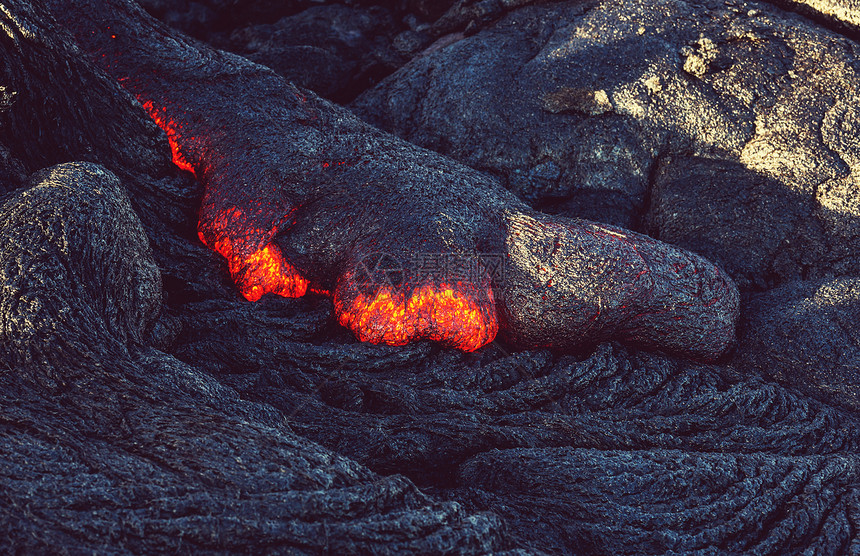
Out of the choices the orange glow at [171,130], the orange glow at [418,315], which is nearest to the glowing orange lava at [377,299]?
the orange glow at [418,315]

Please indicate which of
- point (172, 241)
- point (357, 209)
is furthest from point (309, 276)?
point (172, 241)

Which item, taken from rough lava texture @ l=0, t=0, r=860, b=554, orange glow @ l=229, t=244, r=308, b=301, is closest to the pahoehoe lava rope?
orange glow @ l=229, t=244, r=308, b=301

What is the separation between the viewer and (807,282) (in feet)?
13.4

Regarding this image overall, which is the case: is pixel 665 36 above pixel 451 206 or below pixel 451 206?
above

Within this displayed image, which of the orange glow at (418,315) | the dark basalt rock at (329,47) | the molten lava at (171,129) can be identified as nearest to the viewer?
the orange glow at (418,315)

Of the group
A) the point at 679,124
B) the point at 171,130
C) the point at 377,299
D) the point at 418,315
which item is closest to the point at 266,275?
the point at 377,299

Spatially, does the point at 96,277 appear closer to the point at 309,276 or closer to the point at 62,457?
the point at 62,457

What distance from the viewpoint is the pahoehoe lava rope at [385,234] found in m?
3.44

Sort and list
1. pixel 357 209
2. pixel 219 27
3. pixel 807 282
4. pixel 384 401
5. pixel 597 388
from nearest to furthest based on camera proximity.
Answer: pixel 384 401
pixel 597 388
pixel 357 209
pixel 807 282
pixel 219 27

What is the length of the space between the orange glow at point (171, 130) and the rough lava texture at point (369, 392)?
0.09 meters

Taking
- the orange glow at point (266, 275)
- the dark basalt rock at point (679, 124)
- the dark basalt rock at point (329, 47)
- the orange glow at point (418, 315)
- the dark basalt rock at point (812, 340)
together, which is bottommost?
the dark basalt rock at point (812, 340)

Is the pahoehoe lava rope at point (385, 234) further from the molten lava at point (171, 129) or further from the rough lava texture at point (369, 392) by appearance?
the rough lava texture at point (369, 392)

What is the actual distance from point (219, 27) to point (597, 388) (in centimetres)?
532

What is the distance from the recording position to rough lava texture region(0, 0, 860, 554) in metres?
2.09
